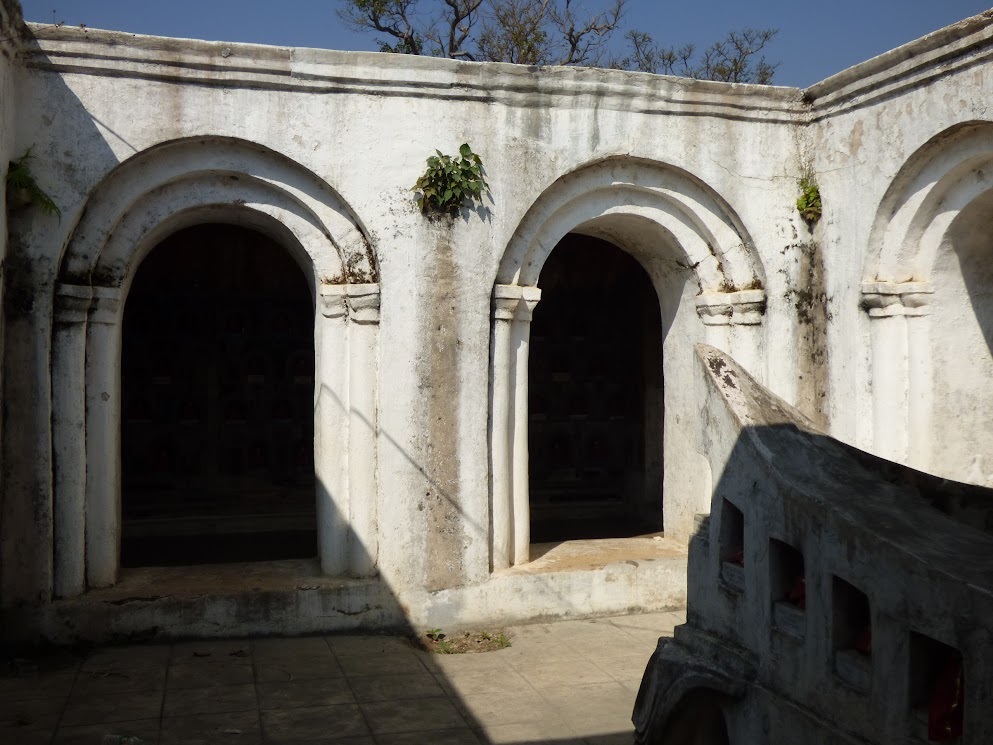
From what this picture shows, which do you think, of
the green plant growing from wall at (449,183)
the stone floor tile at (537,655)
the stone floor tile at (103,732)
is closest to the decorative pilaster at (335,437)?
the green plant growing from wall at (449,183)

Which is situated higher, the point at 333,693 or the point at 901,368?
the point at 901,368

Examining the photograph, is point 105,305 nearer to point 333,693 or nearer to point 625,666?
point 333,693

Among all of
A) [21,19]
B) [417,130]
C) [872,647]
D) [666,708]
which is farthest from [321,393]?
→ [872,647]

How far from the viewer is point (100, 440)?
267 inches

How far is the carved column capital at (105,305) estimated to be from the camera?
22.1 ft

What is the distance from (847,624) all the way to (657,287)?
5.63m

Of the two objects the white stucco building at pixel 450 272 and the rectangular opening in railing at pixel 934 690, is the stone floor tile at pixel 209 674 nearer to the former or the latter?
the white stucco building at pixel 450 272

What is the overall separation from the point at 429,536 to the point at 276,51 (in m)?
3.59

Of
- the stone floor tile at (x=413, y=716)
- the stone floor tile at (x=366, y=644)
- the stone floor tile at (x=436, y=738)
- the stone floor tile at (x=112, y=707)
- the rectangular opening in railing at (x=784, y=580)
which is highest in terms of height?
the rectangular opening in railing at (x=784, y=580)

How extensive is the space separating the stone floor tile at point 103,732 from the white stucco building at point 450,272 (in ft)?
4.53

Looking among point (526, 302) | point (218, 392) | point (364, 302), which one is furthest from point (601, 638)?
point (218, 392)

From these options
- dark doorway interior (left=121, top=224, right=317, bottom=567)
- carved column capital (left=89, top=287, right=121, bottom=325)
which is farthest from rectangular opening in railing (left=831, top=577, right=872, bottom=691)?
dark doorway interior (left=121, top=224, right=317, bottom=567)

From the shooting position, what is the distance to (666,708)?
4164 millimetres

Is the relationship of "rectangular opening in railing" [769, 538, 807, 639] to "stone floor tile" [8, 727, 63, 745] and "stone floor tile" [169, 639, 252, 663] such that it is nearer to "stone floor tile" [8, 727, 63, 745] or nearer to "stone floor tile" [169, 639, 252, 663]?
"stone floor tile" [8, 727, 63, 745]
